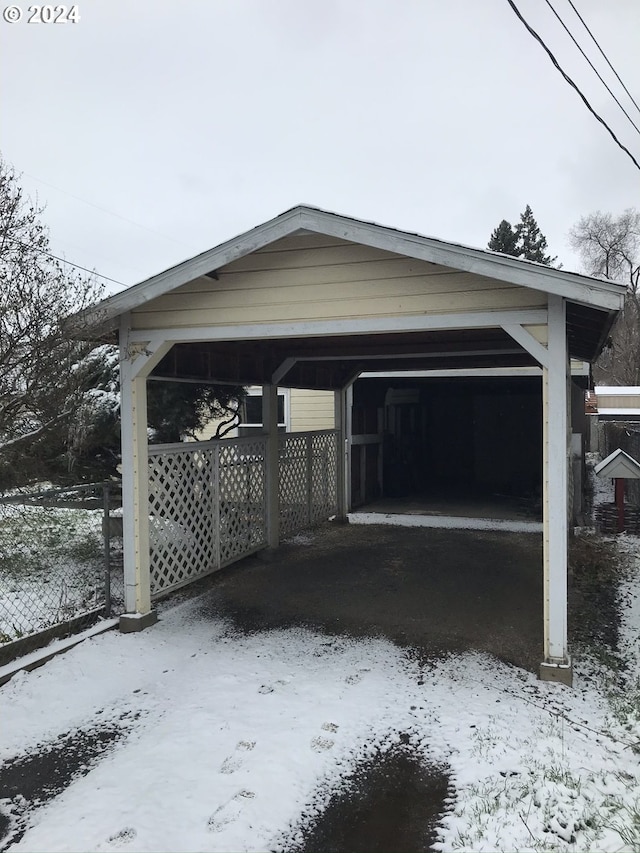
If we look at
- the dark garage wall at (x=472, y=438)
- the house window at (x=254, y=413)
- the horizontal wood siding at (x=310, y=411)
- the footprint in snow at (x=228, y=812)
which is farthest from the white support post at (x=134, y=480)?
the dark garage wall at (x=472, y=438)

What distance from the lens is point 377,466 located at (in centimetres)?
1225

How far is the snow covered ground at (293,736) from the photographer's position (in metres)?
2.60

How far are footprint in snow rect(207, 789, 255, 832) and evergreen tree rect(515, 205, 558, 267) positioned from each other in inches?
1019

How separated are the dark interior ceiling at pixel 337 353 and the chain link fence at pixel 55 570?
1.42m

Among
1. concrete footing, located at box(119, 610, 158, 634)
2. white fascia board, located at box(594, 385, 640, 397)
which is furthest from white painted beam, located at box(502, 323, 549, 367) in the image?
white fascia board, located at box(594, 385, 640, 397)

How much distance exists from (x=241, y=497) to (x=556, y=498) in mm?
3852

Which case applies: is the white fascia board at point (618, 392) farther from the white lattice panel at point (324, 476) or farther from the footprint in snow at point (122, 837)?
the footprint in snow at point (122, 837)

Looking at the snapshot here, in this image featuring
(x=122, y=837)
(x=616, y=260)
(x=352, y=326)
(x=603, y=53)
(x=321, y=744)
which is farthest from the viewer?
(x=616, y=260)

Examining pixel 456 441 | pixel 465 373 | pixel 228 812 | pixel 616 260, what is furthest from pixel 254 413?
pixel 616 260

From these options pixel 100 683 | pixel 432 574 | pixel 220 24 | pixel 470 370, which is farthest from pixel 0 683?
pixel 470 370

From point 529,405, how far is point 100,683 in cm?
1238

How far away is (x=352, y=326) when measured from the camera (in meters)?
4.39

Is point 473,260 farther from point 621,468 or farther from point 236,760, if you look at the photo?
point 621,468

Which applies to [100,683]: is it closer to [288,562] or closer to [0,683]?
[0,683]
